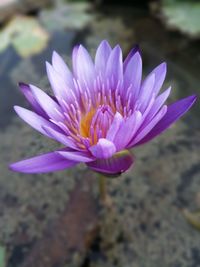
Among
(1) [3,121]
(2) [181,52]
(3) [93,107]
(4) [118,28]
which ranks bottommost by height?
(2) [181,52]

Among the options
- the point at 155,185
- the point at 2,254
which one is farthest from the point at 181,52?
the point at 2,254

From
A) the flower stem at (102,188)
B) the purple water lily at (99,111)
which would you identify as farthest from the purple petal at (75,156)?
the flower stem at (102,188)

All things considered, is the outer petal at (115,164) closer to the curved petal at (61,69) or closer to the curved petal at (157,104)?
the curved petal at (157,104)

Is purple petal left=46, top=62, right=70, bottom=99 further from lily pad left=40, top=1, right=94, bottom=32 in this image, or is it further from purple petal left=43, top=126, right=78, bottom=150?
lily pad left=40, top=1, right=94, bottom=32

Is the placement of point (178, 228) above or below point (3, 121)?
below

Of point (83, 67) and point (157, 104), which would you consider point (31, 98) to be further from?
point (157, 104)

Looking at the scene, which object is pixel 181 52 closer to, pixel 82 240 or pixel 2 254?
pixel 82 240

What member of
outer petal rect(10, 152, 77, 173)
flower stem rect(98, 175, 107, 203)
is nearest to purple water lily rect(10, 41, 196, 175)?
outer petal rect(10, 152, 77, 173)
